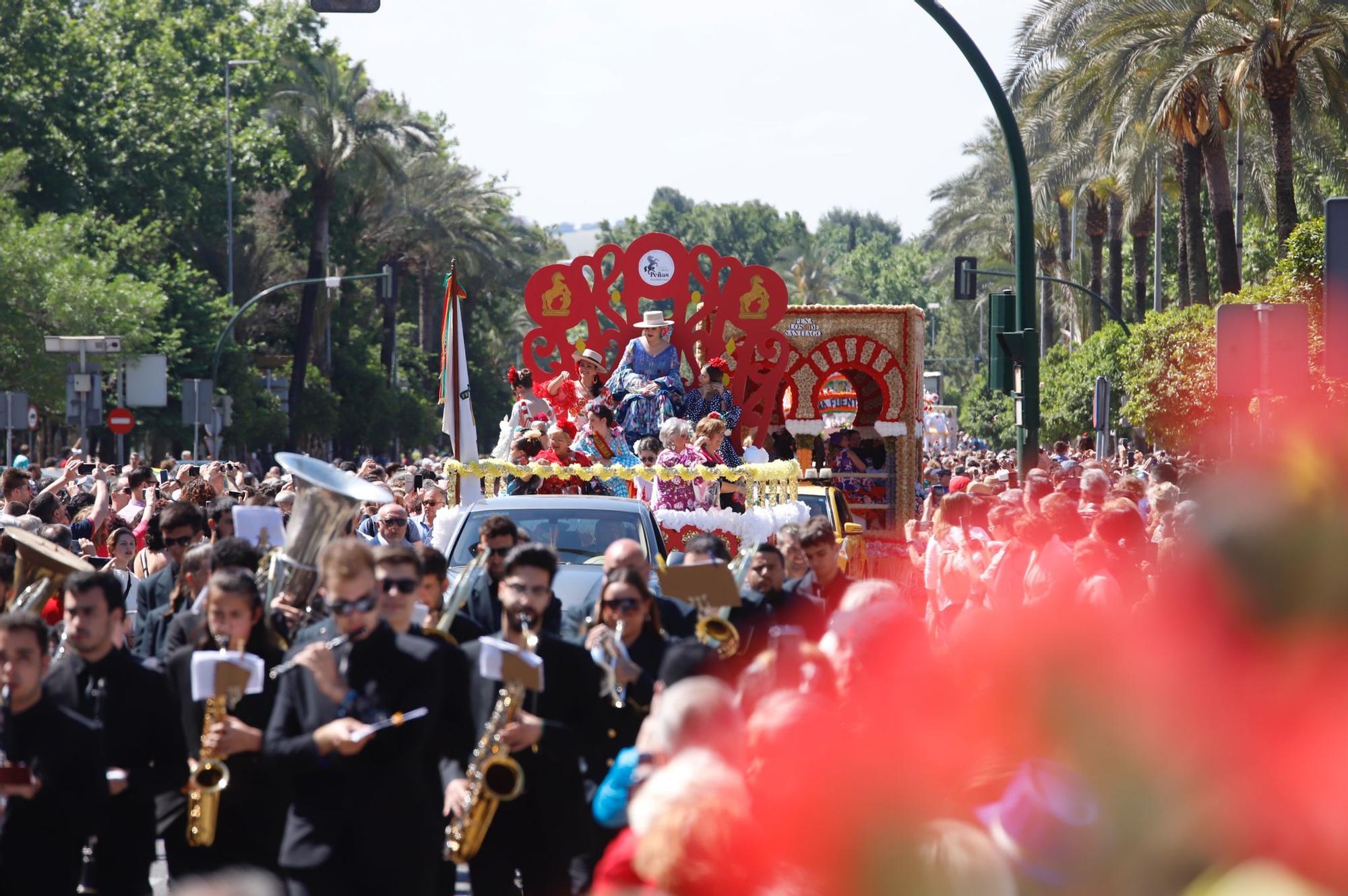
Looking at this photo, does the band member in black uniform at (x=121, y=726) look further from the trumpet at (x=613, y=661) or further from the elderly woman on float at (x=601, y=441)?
the elderly woman on float at (x=601, y=441)

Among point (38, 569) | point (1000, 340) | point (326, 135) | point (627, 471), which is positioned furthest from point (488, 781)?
point (326, 135)

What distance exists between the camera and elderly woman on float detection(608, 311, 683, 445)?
15000 mm

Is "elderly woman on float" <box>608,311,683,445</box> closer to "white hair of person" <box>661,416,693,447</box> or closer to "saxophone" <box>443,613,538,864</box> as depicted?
"white hair of person" <box>661,416,693,447</box>

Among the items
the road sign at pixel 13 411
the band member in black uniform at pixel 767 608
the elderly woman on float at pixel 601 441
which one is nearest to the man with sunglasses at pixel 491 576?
the band member in black uniform at pixel 767 608

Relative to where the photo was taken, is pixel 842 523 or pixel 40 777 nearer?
pixel 40 777

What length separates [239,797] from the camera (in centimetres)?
648

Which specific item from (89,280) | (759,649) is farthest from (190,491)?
(89,280)

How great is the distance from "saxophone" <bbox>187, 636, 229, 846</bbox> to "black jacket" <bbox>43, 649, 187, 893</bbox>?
11 cm

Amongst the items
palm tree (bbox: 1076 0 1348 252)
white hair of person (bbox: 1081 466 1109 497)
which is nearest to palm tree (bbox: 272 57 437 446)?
palm tree (bbox: 1076 0 1348 252)

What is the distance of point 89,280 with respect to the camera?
39.1 metres

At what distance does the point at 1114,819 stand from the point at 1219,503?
844 mm

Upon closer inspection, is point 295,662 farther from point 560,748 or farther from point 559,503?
point 559,503

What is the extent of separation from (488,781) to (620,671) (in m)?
0.88

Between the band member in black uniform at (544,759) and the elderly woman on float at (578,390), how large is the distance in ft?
28.5
